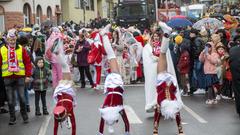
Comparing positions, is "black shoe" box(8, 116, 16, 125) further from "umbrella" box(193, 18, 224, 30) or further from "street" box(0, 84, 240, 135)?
"umbrella" box(193, 18, 224, 30)

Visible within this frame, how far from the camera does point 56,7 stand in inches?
2138

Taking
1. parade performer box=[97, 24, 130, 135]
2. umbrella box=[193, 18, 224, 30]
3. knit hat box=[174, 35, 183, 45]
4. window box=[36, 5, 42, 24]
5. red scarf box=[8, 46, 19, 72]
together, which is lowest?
parade performer box=[97, 24, 130, 135]

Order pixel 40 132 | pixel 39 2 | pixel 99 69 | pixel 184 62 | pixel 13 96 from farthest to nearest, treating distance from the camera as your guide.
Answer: pixel 39 2 → pixel 99 69 → pixel 184 62 → pixel 13 96 → pixel 40 132

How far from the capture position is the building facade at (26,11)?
143 feet

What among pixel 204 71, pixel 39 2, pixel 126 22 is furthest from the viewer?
pixel 39 2

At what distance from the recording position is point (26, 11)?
47375 mm

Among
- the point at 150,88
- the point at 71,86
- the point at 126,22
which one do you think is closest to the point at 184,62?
the point at 150,88

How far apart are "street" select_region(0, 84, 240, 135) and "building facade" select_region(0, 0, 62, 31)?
1132 inches

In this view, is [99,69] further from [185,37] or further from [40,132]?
[40,132]

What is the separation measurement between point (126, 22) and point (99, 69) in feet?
68.2

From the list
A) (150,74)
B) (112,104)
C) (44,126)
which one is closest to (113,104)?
(112,104)

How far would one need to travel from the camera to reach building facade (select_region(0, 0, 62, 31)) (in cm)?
4369

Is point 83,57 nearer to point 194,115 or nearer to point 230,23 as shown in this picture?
point 230,23

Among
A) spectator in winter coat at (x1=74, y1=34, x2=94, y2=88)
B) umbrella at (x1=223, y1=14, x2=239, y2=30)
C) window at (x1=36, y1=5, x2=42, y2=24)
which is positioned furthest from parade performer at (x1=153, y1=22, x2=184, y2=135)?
window at (x1=36, y1=5, x2=42, y2=24)
